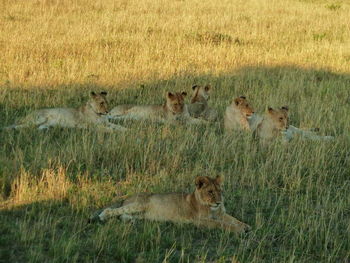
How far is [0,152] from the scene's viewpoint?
9094 millimetres

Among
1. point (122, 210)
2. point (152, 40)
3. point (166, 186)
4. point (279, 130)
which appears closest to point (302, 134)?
point (279, 130)

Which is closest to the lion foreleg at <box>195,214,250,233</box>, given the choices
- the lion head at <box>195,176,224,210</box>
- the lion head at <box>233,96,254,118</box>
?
the lion head at <box>195,176,224,210</box>

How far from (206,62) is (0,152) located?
881 cm

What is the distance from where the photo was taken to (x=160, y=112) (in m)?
11.9

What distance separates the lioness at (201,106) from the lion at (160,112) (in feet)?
1.38

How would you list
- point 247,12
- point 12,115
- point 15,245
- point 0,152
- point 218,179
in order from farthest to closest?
point 247,12 → point 12,115 → point 0,152 → point 218,179 → point 15,245

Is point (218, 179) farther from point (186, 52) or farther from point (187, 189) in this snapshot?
point (186, 52)

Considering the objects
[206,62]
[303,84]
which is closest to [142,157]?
[303,84]

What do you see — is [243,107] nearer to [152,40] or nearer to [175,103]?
[175,103]

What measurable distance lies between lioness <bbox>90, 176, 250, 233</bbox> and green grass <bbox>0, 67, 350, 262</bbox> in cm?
12

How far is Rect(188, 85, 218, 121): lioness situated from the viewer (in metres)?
12.3

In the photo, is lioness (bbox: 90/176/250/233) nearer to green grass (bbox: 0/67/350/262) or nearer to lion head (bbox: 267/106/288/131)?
green grass (bbox: 0/67/350/262)

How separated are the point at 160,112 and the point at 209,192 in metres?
5.26

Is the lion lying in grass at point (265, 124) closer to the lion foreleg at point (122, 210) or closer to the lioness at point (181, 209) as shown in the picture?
the lioness at point (181, 209)
